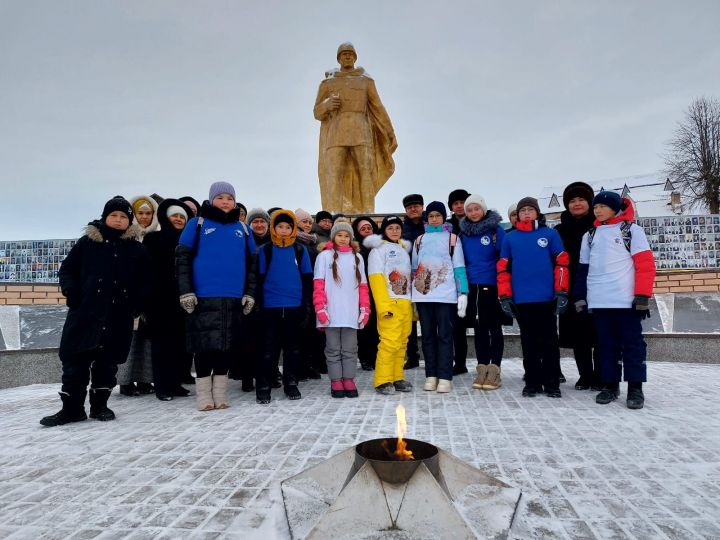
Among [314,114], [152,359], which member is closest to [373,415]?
[152,359]

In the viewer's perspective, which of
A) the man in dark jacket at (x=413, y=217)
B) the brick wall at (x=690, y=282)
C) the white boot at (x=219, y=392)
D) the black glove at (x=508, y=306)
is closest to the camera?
the white boot at (x=219, y=392)

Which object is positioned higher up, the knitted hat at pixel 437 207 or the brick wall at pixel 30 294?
the knitted hat at pixel 437 207

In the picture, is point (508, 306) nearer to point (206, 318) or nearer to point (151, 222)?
point (206, 318)

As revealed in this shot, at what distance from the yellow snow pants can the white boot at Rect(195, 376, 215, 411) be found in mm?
1651

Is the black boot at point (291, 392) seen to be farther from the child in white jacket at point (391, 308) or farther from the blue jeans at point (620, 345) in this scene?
the blue jeans at point (620, 345)

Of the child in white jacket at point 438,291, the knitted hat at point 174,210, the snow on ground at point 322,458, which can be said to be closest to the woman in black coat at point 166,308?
the knitted hat at point 174,210

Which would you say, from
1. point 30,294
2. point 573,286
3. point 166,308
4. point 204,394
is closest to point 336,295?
point 204,394

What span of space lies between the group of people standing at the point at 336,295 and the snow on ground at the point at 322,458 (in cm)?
37

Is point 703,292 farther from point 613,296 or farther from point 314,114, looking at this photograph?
point 314,114

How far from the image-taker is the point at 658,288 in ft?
28.0

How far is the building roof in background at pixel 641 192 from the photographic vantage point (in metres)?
41.4

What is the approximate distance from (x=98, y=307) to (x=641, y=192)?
2025 inches

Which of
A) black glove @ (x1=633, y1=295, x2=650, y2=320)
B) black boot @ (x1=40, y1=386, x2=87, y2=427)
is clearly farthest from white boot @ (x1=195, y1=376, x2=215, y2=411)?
black glove @ (x1=633, y1=295, x2=650, y2=320)

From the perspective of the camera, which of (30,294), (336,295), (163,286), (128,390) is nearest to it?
(163,286)
